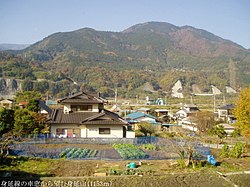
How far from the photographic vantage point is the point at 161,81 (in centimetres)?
12338

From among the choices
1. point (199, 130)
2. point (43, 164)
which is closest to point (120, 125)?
point (43, 164)

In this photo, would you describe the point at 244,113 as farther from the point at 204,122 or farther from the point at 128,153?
the point at 204,122

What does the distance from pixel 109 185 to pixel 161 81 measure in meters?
→ 115

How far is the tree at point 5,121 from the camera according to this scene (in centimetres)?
1976

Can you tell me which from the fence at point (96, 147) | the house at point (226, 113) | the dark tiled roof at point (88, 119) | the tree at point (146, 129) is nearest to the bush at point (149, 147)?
the fence at point (96, 147)

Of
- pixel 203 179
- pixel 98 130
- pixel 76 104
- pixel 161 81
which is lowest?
pixel 203 179

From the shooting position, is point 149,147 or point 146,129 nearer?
point 149,147

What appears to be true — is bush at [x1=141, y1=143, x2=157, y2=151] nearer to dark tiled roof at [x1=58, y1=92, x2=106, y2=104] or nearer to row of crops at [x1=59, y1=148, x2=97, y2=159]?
row of crops at [x1=59, y1=148, x2=97, y2=159]

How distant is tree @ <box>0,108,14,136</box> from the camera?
19.8 m

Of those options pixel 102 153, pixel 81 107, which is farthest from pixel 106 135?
pixel 102 153

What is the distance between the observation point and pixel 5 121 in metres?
20.1

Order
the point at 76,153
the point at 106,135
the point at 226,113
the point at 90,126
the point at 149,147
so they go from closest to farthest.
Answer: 1. the point at 76,153
2. the point at 149,147
3. the point at 90,126
4. the point at 106,135
5. the point at 226,113

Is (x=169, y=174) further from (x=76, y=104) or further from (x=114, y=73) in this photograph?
(x=114, y=73)

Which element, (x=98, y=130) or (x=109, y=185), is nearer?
(x=109, y=185)
